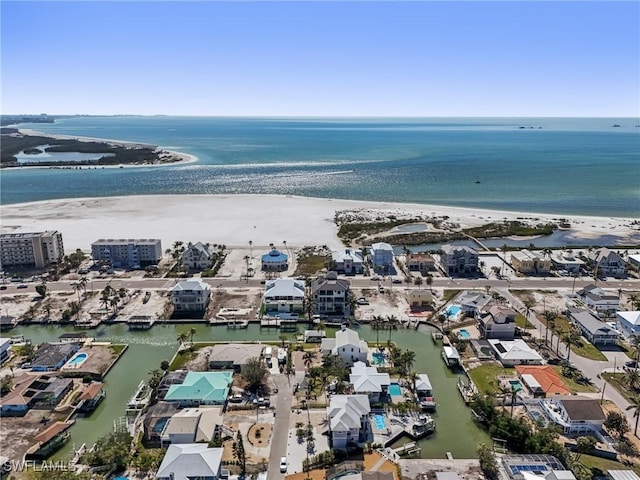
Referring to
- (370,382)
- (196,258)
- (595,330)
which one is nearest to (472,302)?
(595,330)

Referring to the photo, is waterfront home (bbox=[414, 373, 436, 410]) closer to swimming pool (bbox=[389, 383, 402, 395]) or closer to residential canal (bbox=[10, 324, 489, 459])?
residential canal (bbox=[10, 324, 489, 459])

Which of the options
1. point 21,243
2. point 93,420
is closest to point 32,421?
point 93,420

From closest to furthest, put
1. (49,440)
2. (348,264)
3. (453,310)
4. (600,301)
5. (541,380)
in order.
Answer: (49,440) < (541,380) < (453,310) < (600,301) < (348,264)

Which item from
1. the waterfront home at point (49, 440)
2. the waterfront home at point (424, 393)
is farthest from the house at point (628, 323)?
the waterfront home at point (49, 440)

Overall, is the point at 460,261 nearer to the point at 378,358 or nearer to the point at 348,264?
the point at 348,264

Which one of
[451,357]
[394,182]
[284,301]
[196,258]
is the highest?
[394,182]

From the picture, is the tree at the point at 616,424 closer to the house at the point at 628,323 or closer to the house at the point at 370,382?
the house at the point at 370,382

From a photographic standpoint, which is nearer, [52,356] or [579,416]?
[579,416]

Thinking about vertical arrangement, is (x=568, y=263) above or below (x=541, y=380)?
above
